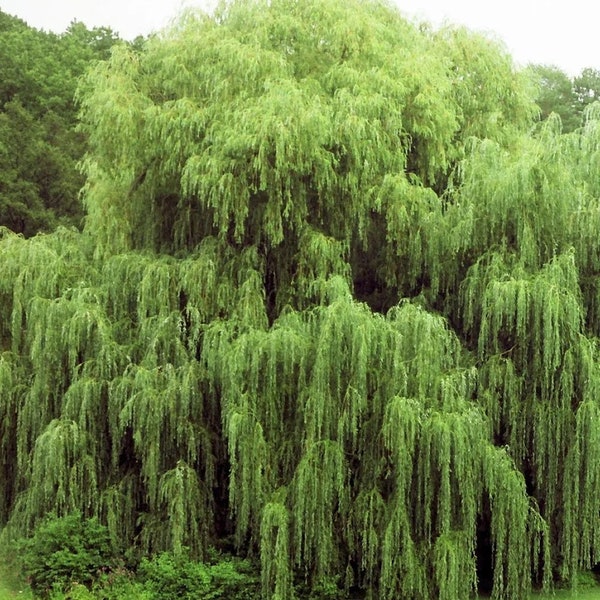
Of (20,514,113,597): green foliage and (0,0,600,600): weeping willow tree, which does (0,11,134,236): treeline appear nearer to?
(0,0,600,600): weeping willow tree

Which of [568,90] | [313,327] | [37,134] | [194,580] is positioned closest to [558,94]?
[568,90]

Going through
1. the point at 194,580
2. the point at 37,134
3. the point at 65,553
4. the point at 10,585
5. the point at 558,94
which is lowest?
the point at 10,585

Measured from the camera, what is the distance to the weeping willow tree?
11281 mm

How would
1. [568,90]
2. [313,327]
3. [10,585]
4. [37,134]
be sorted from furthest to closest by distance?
[568,90]
[37,134]
[10,585]
[313,327]

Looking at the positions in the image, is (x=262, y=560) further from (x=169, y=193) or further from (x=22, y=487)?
(x=169, y=193)

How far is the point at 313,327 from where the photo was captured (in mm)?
12039

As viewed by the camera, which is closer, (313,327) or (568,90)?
(313,327)

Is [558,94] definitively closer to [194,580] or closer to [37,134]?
[37,134]

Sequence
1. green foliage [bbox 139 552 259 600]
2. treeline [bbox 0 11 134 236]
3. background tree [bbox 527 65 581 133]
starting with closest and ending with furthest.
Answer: green foliage [bbox 139 552 259 600] → treeline [bbox 0 11 134 236] → background tree [bbox 527 65 581 133]

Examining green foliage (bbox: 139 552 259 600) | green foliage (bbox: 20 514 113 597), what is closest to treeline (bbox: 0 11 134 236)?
green foliage (bbox: 20 514 113 597)

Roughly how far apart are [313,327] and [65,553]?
4326mm

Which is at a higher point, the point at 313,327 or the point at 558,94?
the point at 558,94

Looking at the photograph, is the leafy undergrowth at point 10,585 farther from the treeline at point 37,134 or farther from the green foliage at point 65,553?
the treeline at point 37,134

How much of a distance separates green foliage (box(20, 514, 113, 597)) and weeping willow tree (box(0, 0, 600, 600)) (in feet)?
1.13
